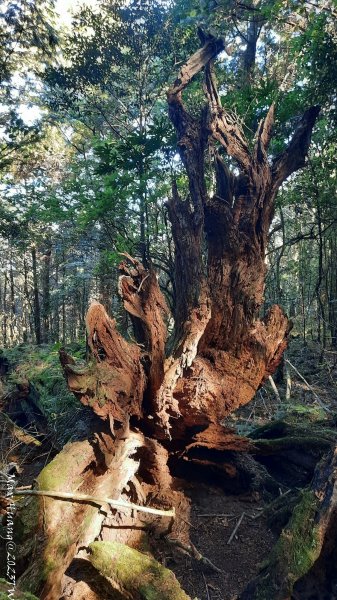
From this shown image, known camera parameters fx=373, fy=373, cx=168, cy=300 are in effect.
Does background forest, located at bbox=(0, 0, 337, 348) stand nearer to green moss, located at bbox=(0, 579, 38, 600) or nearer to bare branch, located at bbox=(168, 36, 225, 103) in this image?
bare branch, located at bbox=(168, 36, 225, 103)

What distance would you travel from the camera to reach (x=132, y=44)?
9.34 meters

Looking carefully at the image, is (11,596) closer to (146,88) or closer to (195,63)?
(195,63)

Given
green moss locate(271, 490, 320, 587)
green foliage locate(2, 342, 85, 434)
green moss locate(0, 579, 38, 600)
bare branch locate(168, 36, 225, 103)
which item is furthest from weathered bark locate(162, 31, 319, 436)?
green moss locate(0, 579, 38, 600)

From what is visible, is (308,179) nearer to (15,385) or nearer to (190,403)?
(190,403)

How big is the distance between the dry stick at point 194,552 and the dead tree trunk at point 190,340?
1.43ft

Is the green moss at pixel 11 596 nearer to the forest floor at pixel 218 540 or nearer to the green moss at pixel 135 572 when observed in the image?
the green moss at pixel 135 572

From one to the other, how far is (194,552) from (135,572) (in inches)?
39.3

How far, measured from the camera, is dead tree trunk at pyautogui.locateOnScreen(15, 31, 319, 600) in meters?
3.69

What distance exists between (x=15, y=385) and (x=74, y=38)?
8611mm

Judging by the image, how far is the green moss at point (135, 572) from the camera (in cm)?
285

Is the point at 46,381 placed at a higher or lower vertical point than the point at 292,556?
higher

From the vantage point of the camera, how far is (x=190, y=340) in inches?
184

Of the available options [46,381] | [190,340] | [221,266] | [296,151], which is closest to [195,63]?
[296,151]

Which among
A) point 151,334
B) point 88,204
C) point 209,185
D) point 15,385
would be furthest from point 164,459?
point 209,185
